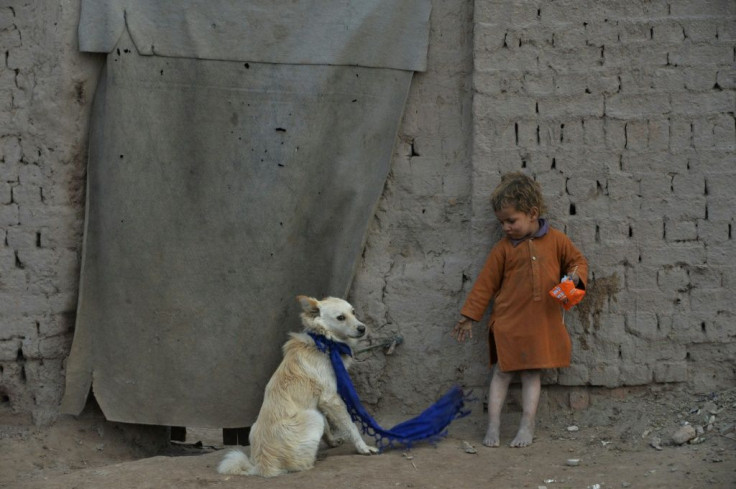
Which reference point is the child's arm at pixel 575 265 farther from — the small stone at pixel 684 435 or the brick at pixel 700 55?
the brick at pixel 700 55

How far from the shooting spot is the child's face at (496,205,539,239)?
15.9 ft

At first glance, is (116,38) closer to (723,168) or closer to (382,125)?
(382,125)

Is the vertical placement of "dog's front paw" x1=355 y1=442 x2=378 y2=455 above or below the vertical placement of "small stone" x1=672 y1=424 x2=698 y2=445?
below

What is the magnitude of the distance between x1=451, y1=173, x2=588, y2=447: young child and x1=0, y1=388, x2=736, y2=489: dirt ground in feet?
0.78

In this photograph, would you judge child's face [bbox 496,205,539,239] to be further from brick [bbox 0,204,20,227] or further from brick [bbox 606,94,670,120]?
brick [bbox 0,204,20,227]

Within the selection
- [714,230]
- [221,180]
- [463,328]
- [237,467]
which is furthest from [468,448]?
[221,180]

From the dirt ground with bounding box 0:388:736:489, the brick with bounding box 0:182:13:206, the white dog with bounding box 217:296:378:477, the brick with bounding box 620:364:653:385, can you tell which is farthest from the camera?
the brick with bounding box 0:182:13:206

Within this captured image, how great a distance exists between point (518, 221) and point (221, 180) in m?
1.70

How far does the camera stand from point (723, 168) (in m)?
5.04

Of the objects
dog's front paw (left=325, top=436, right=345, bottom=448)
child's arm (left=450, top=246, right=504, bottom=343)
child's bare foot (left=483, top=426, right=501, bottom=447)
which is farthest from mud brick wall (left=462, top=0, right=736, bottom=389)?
dog's front paw (left=325, top=436, right=345, bottom=448)

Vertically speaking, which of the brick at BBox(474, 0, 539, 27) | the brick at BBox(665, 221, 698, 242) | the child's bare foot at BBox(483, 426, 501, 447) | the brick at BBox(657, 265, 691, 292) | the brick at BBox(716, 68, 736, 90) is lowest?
the child's bare foot at BBox(483, 426, 501, 447)

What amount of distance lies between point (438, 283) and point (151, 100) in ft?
6.38

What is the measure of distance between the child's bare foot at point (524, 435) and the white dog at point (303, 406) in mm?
759

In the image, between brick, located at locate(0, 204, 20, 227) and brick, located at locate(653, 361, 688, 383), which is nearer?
brick, located at locate(653, 361, 688, 383)
